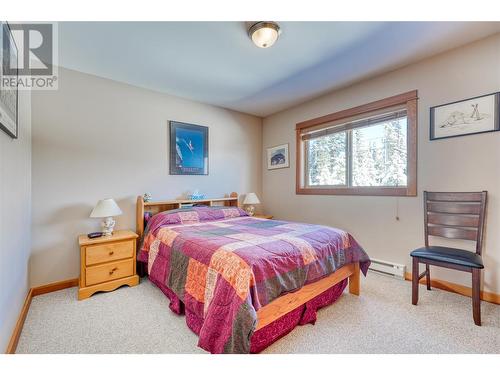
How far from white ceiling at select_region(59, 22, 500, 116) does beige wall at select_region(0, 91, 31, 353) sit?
2.82ft

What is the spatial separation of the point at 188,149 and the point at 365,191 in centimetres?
259

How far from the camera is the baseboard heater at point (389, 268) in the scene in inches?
102

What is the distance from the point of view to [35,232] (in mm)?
2312

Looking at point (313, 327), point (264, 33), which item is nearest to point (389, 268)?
point (313, 327)

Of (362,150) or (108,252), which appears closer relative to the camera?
(108,252)

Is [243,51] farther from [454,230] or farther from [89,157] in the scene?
[454,230]

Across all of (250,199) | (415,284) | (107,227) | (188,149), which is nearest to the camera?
(415,284)

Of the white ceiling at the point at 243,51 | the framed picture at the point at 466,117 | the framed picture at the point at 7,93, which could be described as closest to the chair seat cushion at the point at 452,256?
the framed picture at the point at 466,117

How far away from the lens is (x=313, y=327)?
1.74 m

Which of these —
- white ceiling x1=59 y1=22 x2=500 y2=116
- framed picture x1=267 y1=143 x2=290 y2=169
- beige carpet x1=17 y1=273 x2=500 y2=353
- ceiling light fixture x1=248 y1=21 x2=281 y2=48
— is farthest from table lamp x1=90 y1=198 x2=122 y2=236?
framed picture x1=267 y1=143 x2=290 y2=169

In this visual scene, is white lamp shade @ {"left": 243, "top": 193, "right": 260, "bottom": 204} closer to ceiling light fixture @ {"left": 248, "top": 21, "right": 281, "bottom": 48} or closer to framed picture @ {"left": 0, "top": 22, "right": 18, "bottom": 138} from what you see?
ceiling light fixture @ {"left": 248, "top": 21, "right": 281, "bottom": 48}

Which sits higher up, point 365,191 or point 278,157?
point 278,157

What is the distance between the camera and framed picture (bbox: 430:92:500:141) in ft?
6.79
